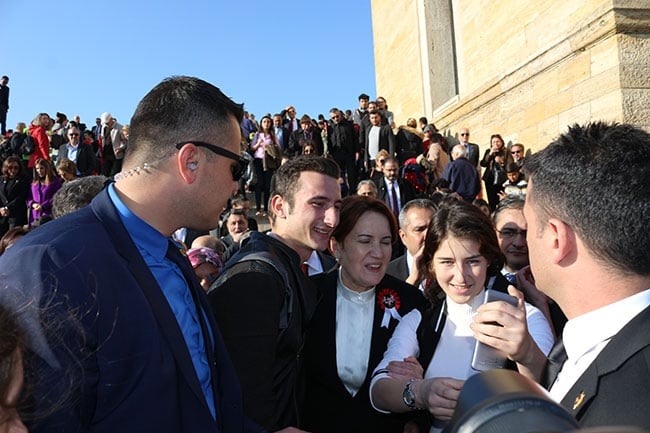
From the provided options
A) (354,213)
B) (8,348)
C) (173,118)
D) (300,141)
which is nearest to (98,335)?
(8,348)

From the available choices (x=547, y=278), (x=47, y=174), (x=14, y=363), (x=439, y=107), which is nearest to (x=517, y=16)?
(x=439, y=107)

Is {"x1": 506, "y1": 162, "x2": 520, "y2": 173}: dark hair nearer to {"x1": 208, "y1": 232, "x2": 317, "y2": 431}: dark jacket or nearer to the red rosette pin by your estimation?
the red rosette pin

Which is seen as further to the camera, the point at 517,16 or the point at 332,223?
the point at 517,16

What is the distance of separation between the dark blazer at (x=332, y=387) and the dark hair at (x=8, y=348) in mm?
1868

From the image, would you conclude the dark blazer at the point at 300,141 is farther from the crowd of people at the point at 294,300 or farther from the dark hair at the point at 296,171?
the crowd of people at the point at 294,300

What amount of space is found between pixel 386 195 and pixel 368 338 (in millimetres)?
7003

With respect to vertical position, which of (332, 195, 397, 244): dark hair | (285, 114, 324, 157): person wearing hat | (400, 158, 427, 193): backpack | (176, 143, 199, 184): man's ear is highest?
(285, 114, 324, 157): person wearing hat

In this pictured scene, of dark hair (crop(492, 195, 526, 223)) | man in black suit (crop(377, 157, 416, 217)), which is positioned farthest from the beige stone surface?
dark hair (crop(492, 195, 526, 223))

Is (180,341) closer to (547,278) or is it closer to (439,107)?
(547,278)

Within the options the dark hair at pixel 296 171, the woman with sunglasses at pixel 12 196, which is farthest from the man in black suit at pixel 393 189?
the woman with sunglasses at pixel 12 196

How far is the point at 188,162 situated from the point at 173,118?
0.59ft

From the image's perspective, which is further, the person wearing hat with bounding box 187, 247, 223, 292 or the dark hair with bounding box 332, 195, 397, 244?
the person wearing hat with bounding box 187, 247, 223, 292

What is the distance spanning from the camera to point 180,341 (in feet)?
5.65

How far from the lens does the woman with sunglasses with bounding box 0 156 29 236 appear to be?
1029cm
